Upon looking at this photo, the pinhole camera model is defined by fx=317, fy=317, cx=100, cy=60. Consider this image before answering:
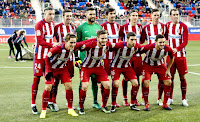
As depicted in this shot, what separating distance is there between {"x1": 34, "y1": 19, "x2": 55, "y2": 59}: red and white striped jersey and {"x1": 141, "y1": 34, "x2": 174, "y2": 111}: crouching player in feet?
6.78

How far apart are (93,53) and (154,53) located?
4.50 feet

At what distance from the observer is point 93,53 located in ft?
22.0

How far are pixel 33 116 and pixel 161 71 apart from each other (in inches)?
116

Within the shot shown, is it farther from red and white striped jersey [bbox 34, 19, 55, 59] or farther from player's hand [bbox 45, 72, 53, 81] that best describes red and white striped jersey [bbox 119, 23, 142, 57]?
player's hand [bbox 45, 72, 53, 81]

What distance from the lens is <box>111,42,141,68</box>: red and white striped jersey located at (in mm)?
6852

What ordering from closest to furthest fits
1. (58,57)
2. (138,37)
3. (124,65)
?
1. (58,57)
2. (124,65)
3. (138,37)

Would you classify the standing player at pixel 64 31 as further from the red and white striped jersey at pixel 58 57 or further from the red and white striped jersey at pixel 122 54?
the red and white striped jersey at pixel 122 54

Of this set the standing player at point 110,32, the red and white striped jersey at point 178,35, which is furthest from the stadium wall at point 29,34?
the red and white striped jersey at point 178,35

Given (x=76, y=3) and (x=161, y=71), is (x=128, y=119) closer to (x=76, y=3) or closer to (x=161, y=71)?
(x=161, y=71)

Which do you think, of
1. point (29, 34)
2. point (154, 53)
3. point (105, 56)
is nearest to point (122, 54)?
point (105, 56)

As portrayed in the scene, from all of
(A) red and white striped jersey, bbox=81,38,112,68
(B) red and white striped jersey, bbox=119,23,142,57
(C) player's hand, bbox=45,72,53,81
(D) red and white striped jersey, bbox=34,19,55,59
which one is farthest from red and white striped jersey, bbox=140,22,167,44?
(C) player's hand, bbox=45,72,53,81

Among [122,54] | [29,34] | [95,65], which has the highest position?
[122,54]

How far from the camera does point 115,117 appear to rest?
21.0 ft

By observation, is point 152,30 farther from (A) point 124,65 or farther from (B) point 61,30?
(B) point 61,30
